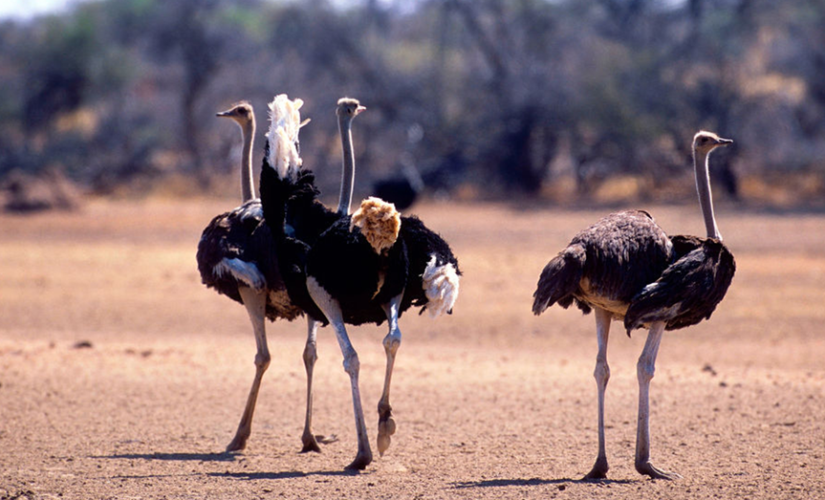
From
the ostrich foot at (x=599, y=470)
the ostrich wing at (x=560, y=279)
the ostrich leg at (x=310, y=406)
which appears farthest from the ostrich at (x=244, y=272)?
the ostrich foot at (x=599, y=470)

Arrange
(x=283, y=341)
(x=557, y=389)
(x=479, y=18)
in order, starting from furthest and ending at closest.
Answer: (x=479, y=18)
(x=283, y=341)
(x=557, y=389)

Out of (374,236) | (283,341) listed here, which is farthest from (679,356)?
(374,236)

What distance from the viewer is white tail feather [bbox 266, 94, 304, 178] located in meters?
5.12

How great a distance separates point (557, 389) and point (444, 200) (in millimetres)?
12414

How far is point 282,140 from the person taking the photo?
512 centimetres

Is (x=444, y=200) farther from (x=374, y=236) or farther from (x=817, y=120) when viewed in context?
(x=374, y=236)

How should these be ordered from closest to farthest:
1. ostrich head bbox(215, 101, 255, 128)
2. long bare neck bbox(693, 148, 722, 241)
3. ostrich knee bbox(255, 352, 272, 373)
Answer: long bare neck bbox(693, 148, 722, 241)
ostrich knee bbox(255, 352, 272, 373)
ostrich head bbox(215, 101, 255, 128)

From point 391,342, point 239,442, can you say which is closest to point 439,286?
point 391,342

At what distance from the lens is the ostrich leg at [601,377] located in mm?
4863

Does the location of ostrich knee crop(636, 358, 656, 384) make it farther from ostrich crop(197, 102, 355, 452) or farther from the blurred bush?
the blurred bush

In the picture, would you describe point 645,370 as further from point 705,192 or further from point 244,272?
point 244,272

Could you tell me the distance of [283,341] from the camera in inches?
359

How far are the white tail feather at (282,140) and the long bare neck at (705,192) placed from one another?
1912mm

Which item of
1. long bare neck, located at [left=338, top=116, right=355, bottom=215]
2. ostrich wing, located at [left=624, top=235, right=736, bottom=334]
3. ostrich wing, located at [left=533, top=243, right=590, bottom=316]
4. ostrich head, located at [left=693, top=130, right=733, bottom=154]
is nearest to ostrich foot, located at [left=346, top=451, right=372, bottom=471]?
ostrich wing, located at [left=533, top=243, right=590, bottom=316]
